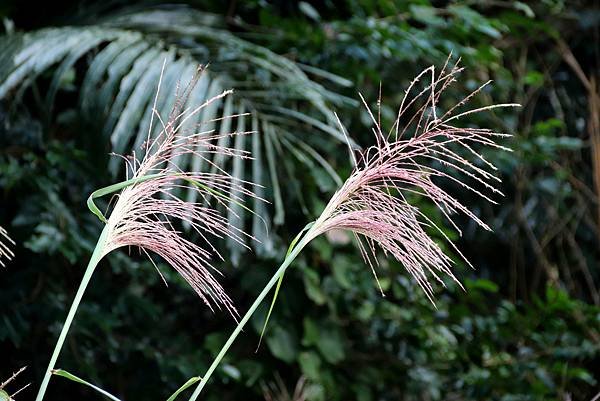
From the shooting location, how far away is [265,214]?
188 cm

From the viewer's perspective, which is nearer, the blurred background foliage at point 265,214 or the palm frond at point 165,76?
the palm frond at point 165,76

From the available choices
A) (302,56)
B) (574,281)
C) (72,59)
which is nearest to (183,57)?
(72,59)

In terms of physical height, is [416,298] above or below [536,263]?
above

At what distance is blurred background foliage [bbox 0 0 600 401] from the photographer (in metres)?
1.83

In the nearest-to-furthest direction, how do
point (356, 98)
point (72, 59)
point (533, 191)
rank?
point (72, 59) < point (356, 98) < point (533, 191)

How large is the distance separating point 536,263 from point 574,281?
0.14 metres

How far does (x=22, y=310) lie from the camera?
196cm

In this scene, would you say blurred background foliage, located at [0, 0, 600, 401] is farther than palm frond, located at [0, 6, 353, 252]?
Yes

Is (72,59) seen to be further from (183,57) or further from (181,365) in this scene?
(181,365)

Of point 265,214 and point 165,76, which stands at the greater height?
point 165,76

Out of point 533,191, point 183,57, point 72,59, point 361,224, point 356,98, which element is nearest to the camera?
point 361,224

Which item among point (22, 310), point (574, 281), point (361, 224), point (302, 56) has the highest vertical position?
point (361, 224)

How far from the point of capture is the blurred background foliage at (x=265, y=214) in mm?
1831

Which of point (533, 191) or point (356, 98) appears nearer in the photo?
point (356, 98)
